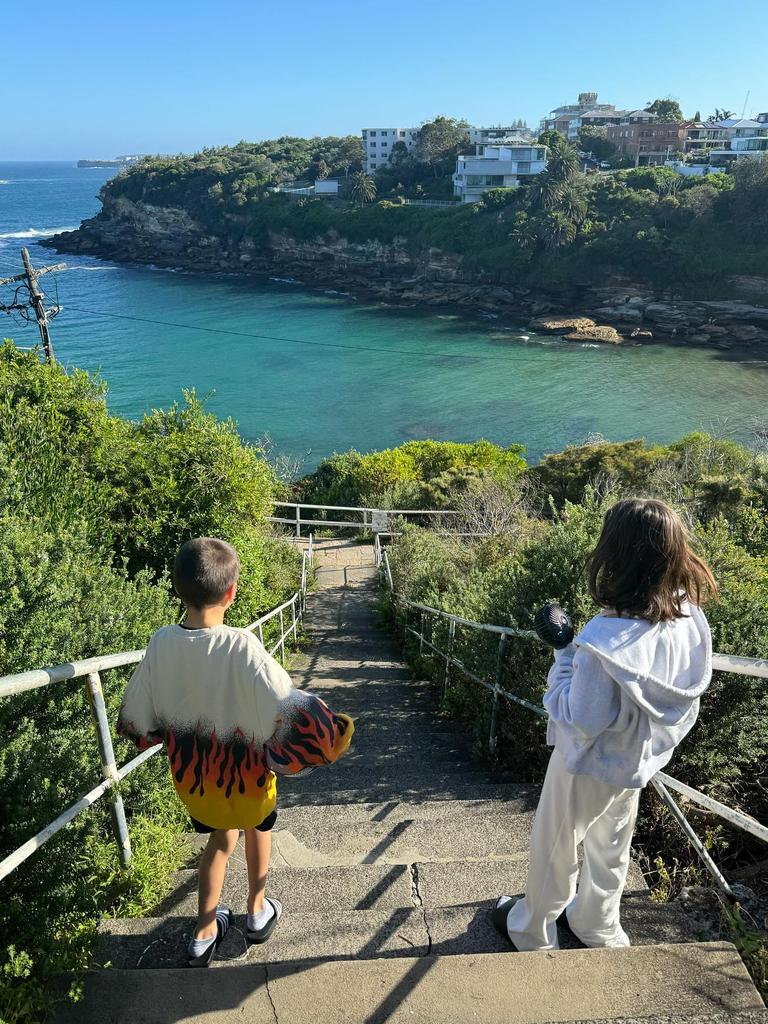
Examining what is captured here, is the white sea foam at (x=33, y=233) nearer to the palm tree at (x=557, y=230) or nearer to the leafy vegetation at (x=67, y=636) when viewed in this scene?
the palm tree at (x=557, y=230)

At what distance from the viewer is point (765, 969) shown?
88.8 inches

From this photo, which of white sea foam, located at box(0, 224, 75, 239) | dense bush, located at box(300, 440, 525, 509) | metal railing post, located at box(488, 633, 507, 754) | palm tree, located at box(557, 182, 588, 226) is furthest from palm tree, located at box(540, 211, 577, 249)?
white sea foam, located at box(0, 224, 75, 239)

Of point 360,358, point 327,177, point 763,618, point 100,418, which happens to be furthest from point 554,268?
point 763,618

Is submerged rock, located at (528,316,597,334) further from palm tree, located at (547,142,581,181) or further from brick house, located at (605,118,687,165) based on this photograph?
brick house, located at (605,118,687,165)

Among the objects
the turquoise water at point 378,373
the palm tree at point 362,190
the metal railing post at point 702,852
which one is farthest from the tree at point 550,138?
the metal railing post at point 702,852

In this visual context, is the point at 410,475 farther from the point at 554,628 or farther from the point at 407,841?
the point at 554,628

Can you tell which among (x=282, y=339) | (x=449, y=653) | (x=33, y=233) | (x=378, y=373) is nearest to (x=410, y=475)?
(x=449, y=653)

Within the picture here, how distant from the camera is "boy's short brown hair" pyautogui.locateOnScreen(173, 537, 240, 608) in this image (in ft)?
7.16

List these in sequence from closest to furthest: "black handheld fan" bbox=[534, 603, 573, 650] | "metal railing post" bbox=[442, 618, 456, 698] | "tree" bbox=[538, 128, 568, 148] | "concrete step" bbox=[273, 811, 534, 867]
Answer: "black handheld fan" bbox=[534, 603, 573, 650]
"concrete step" bbox=[273, 811, 534, 867]
"metal railing post" bbox=[442, 618, 456, 698]
"tree" bbox=[538, 128, 568, 148]

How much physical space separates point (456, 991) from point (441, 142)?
327 feet

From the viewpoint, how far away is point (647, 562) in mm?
2055

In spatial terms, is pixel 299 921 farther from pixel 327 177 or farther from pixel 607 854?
pixel 327 177

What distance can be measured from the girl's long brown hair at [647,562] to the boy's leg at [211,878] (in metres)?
1.61

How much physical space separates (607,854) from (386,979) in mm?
848
